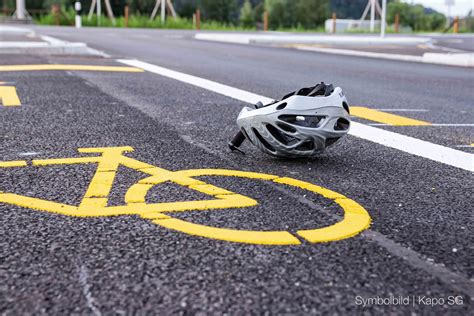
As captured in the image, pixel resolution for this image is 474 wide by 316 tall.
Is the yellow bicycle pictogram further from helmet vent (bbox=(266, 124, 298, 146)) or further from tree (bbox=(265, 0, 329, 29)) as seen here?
tree (bbox=(265, 0, 329, 29))

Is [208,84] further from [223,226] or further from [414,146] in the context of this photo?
[223,226]

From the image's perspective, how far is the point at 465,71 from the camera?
12.6 m

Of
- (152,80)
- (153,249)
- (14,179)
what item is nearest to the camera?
(153,249)

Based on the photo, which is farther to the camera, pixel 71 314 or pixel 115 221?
pixel 115 221

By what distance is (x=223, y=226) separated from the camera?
253cm

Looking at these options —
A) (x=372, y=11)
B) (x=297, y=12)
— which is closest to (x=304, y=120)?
(x=372, y=11)

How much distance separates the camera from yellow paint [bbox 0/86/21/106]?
6018 mm

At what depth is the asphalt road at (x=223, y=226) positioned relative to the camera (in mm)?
1905

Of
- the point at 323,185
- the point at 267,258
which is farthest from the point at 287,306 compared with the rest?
the point at 323,185

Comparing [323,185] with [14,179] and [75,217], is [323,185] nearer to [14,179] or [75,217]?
[75,217]

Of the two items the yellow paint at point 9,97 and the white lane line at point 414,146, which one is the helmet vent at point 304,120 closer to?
the white lane line at point 414,146

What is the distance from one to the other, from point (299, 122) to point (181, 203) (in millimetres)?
1103

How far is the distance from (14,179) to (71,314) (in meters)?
1.64

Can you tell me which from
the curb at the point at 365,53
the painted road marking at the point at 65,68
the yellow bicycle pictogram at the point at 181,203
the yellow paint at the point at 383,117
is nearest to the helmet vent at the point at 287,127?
the yellow bicycle pictogram at the point at 181,203
